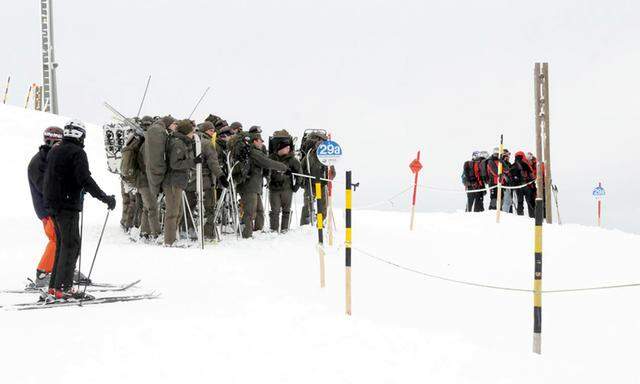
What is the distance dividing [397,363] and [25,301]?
428cm

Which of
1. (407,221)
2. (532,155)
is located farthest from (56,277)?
(532,155)

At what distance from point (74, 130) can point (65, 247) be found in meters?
1.23

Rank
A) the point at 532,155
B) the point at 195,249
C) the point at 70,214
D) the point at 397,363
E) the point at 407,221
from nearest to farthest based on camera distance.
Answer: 1. the point at 397,363
2. the point at 70,214
3. the point at 195,249
4. the point at 407,221
5. the point at 532,155

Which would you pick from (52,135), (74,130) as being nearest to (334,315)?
(74,130)

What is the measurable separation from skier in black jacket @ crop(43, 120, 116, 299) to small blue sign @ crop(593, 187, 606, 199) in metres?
20.0

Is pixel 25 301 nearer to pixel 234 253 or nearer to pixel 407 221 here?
pixel 234 253

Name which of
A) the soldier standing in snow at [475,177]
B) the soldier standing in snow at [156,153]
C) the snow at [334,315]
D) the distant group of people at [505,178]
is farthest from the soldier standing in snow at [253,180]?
the soldier standing in snow at [475,177]

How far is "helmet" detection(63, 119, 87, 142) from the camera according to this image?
6.55m

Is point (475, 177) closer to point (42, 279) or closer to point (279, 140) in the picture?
point (279, 140)

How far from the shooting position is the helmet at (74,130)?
21.5ft

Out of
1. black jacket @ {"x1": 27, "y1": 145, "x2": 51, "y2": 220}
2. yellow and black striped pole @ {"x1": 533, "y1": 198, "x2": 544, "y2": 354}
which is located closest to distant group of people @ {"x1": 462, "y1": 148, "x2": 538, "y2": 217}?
yellow and black striped pole @ {"x1": 533, "y1": 198, "x2": 544, "y2": 354}

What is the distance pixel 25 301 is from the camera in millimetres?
A: 6840

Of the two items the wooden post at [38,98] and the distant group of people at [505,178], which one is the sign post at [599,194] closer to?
the distant group of people at [505,178]

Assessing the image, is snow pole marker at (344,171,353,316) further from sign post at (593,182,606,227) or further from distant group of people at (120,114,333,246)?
sign post at (593,182,606,227)
